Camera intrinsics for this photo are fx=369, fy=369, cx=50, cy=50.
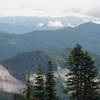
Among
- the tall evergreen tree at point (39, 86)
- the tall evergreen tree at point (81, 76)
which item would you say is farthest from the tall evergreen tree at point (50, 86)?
the tall evergreen tree at point (81, 76)

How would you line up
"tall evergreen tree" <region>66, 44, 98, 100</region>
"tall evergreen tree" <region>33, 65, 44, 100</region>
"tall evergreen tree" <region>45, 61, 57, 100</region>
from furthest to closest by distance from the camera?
"tall evergreen tree" <region>45, 61, 57, 100</region>
"tall evergreen tree" <region>33, 65, 44, 100</region>
"tall evergreen tree" <region>66, 44, 98, 100</region>

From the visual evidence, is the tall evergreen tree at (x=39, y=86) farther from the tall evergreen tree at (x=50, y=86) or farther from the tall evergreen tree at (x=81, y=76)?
the tall evergreen tree at (x=81, y=76)

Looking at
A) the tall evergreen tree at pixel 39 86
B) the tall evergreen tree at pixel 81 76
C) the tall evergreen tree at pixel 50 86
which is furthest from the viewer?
the tall evergreen tree at pixel 50 86

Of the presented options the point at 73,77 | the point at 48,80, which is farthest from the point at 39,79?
the point at 73,77

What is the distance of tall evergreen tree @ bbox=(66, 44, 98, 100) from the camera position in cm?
3962

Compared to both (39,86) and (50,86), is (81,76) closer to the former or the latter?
(50,86)

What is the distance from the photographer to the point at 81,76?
40.1 m

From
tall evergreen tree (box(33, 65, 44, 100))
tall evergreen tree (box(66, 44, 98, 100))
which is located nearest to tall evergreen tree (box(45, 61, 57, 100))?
tall evergreen tree (box(33, 65, 44, 100))

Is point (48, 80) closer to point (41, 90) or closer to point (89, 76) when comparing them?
point (41, 90)

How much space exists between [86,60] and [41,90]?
783 cm

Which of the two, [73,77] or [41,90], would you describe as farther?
[41,90]

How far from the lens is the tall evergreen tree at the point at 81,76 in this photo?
39625mm

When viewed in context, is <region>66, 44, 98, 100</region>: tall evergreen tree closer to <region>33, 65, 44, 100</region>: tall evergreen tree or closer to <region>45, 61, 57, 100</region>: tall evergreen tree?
<region>45, 61, 57, 100</region>: tall evergreen tree

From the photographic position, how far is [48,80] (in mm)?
45719
